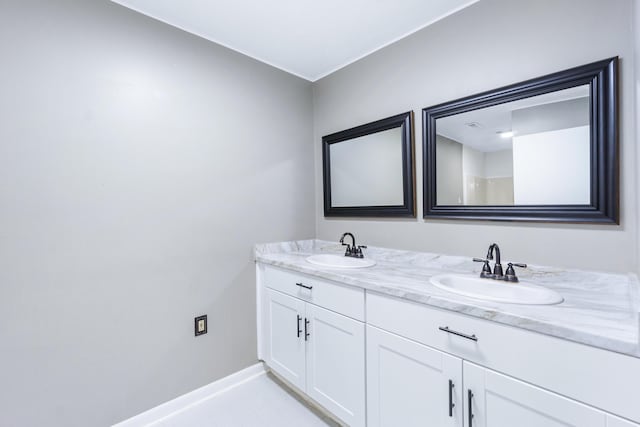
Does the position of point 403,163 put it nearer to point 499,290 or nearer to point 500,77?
point 500,77

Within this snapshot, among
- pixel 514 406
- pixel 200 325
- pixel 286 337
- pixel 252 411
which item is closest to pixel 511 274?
pixel 514 406

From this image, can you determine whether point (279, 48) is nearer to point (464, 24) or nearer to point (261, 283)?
point (464, 24)

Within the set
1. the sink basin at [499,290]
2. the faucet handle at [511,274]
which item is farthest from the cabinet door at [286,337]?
the faucet handle at [511,274]

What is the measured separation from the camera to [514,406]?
3.19 feet

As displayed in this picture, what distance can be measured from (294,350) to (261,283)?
560mm

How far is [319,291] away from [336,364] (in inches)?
15.6

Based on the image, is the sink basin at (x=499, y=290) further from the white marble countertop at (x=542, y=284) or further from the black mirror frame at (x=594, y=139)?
the black mirror frame at (x=594, y=139)

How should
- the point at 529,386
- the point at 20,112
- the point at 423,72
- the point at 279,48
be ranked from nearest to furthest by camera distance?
1. the point at 529,386
2. the point at 20,112
3. the point at 423,72
4. the point at 279,48

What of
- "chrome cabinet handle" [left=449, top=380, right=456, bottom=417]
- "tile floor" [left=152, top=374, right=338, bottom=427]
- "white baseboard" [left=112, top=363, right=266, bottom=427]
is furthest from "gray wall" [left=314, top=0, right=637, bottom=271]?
"white baseboard" [left=112, top=363, right=266, bottom=427]

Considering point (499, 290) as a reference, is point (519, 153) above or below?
above

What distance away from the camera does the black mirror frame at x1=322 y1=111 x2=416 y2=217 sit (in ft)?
6.36

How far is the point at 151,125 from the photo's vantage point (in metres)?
1.75

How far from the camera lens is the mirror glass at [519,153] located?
1.33 metres

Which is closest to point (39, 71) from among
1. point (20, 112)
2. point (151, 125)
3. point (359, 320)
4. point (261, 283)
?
point (20, 112)
